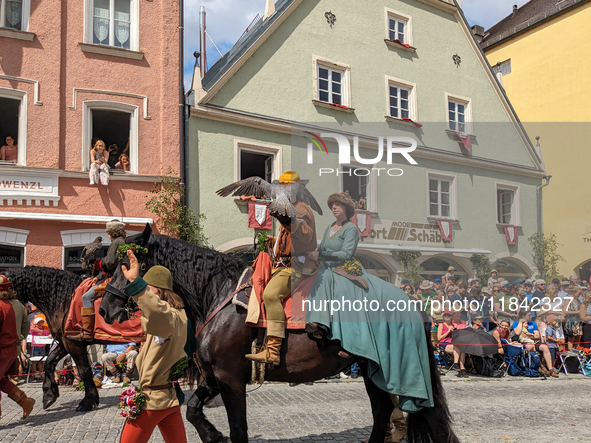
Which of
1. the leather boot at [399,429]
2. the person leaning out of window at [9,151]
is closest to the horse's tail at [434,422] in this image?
the leather boot at [399,429]

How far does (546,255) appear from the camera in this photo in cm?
571

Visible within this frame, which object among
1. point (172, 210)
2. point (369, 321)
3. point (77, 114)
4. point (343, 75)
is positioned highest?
point (343, 75)

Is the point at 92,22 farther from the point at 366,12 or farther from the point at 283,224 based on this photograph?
the point at 283,224

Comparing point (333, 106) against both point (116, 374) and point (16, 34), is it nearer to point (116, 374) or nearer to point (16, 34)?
point (16, 34)

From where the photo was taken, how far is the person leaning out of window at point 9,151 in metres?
11.9

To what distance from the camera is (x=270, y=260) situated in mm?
4582

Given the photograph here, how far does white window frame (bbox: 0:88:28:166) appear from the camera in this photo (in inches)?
465

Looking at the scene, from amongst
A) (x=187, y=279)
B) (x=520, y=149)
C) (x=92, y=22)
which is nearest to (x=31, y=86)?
(x=92, y=22)

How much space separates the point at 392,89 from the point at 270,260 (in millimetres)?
13368

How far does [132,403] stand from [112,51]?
36.7 ft

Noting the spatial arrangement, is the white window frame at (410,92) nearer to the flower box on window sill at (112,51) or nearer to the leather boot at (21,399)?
the flower box on window sill at (112,51)

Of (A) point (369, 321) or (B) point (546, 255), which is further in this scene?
(B) point (546, 255)

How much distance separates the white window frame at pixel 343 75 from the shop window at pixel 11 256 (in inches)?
342

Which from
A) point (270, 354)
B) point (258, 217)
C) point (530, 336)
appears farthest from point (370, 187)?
point (258, 217)
